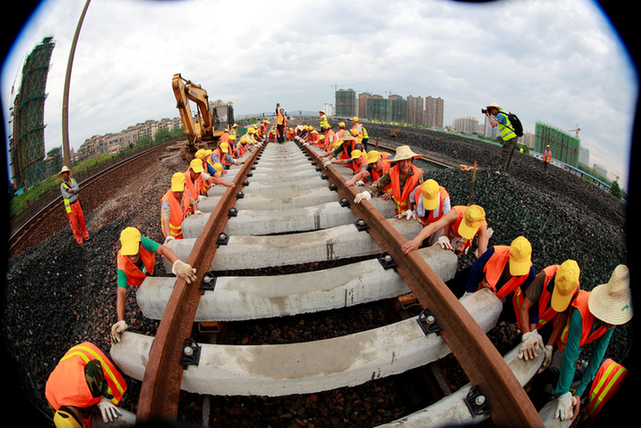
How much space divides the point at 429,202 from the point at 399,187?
68 cm

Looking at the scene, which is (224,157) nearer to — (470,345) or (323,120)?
(470,345)

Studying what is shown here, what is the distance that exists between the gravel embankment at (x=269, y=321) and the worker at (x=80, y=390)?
327 mm

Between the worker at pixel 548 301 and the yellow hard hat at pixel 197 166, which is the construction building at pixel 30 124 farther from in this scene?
the worker at pixel 548 301

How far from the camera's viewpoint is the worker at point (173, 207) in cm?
373

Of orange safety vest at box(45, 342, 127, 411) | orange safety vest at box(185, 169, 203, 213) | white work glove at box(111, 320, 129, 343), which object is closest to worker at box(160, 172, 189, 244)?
orange safety vest at box(185, 169, 203, 213)

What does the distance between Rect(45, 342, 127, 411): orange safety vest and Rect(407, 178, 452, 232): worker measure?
2.98 m

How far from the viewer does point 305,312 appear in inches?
78.8

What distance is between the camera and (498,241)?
12.9 feet

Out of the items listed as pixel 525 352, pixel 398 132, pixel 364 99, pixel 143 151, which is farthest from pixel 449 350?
pixel 364 99

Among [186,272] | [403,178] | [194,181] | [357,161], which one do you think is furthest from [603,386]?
[194,181]

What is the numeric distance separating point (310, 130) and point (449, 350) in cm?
1322

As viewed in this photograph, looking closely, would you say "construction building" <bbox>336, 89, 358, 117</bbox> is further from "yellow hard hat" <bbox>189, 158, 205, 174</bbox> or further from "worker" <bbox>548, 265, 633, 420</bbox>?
"worker" <bbox>548, 265, 633, 420</bbox>

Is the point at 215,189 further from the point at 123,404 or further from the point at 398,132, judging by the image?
the point at 398,132

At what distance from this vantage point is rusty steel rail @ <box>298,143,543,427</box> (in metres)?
1.32
